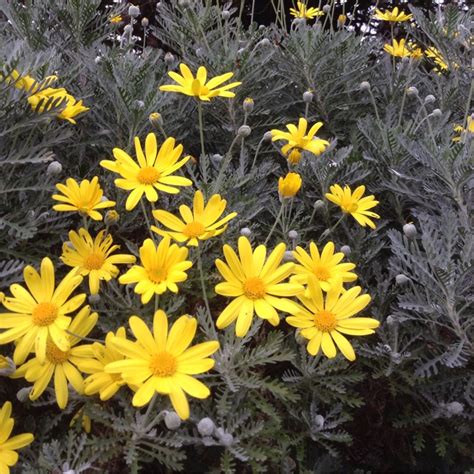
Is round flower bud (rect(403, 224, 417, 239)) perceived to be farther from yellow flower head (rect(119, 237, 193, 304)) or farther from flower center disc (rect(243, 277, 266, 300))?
yellow flower head (rect(119, 237, 193, 304))

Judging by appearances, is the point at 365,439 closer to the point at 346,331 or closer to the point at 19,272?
the point at 346,331

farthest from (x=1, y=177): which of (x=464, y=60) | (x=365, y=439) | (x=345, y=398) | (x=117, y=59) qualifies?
(x=464, y=60)

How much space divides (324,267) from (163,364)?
0.55 meters

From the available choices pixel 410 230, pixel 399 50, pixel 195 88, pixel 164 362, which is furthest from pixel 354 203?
pixel 399 50

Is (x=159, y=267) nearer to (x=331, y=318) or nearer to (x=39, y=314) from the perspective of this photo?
(x=39, y=314)

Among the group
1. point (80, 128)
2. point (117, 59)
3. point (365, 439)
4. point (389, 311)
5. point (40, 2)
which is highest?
point (40, 2)

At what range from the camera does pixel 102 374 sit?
126 cm

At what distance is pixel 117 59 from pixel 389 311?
1333 millimetres

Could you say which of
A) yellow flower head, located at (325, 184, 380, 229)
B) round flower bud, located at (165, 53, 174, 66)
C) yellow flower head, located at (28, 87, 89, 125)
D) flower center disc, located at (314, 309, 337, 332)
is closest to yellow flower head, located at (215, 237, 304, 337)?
flower center disc, located at (314, 309, 337, 332)

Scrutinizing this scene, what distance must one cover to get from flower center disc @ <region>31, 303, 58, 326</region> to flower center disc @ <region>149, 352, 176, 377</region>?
0.27 metres

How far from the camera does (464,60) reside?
2.62m

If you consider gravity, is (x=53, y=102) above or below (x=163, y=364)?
above

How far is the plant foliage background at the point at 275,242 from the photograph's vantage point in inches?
55.6

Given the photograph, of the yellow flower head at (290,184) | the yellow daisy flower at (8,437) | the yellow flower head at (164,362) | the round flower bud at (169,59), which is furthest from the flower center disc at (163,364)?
the round flower bud at (169,59)
